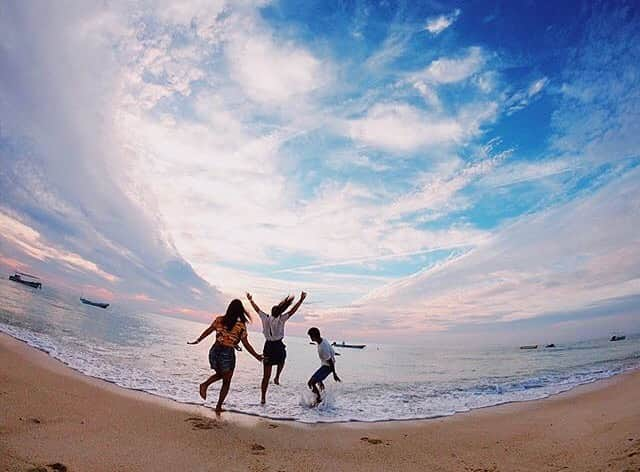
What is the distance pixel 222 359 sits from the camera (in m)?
7.67

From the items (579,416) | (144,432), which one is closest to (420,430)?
(579,416)

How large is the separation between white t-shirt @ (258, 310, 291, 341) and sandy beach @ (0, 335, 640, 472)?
2.25 metres

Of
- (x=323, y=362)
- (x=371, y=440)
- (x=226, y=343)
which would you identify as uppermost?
(x=226, y=343)

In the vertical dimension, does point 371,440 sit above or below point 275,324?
below

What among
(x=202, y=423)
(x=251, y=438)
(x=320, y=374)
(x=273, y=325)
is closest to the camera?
(x=251, y=438)

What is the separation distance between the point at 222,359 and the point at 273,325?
2.01 metres

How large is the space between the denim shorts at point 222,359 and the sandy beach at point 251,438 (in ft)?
2.94

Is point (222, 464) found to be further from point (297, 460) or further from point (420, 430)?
point (420, 430)

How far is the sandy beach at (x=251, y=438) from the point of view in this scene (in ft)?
15.2

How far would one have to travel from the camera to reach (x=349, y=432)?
23.6 ft

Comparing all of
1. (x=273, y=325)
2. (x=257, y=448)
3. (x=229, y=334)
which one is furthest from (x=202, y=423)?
(x=273, y=325)

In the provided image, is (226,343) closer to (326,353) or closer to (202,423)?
(202,423)

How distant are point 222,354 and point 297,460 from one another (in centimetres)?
310

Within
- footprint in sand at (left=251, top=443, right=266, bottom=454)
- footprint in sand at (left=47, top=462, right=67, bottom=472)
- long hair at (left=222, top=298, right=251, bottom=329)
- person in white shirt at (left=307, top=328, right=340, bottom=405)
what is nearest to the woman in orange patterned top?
long hair at (left=222, top=298, right=251, bottom=329)
